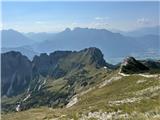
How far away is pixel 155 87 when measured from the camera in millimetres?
69250

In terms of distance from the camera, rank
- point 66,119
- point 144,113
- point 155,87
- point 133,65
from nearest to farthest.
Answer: point 144,113 < point 66,119 < point 155,87 < point 133,65

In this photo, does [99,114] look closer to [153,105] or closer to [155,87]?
[153,105]

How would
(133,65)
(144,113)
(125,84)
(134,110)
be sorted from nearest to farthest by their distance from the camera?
(144,113), (134,110), (125,84), (133,65)

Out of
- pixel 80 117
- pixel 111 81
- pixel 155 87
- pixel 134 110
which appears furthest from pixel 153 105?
pixel 111 81

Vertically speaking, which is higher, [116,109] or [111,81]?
[116,109]

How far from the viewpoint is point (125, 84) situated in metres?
98.8

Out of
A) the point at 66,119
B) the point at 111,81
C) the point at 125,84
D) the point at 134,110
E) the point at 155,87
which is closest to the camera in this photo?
the point at 134,110

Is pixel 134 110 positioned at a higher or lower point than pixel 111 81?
higher

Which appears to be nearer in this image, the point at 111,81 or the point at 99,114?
the point at 99,114

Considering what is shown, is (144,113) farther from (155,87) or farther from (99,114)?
(155,87)

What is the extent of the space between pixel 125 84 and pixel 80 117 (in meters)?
52.9

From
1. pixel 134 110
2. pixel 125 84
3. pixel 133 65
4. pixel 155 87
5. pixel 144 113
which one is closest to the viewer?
pixel 144 113

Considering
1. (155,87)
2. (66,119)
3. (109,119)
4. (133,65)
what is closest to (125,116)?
(109,119)

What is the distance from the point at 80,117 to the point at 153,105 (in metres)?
9.52
